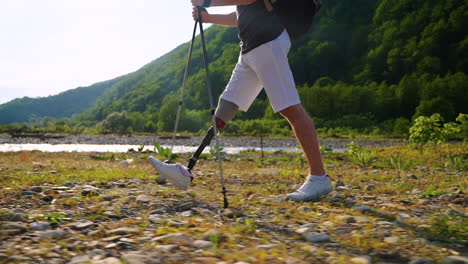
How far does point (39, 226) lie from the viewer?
9.45 ft

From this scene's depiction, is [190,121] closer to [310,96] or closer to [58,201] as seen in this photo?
[310,96]

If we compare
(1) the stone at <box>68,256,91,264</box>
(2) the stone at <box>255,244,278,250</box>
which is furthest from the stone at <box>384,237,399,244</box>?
(1) the stone at <box>68,256,91,264</box>

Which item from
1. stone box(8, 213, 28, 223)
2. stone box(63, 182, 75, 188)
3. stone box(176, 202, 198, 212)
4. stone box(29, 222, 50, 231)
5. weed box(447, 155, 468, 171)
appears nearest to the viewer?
stone box(29, 222, 50, 231)

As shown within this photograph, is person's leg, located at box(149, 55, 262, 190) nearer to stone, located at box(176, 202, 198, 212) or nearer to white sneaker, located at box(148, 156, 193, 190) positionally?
white sneaker, located at box(148, 156, 193, 190)

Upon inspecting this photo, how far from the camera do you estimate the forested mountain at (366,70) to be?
80438mm

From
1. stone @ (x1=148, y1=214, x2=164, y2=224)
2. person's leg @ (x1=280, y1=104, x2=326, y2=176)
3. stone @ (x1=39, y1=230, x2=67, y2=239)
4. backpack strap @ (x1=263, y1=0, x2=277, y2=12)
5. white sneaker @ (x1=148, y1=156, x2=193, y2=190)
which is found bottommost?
stone @ (x1=148, y1=214, x2=164, y2=224)

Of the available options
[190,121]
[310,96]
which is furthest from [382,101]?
[190,121]

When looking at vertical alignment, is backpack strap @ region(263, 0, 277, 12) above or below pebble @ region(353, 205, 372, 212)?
above

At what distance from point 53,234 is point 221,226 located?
1.24 metres

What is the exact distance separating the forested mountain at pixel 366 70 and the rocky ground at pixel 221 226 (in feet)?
205

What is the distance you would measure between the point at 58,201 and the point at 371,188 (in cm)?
397

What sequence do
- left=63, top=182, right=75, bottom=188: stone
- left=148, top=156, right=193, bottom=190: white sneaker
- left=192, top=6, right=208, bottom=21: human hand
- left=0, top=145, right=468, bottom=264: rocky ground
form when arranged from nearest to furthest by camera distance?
left=0, top=145, right=468, bottom=264: rocky ground, left=148, top=156, right=193, bottom=190: white sneaker, left=192, top=6, right=208, bottom=21: human hand, left=63, top=182, right=75, bottom=188: stone

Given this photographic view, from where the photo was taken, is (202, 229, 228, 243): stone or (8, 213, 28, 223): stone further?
(8, 213, 28, 223): stone

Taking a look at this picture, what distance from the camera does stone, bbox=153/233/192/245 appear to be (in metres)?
2.59
